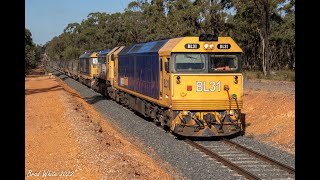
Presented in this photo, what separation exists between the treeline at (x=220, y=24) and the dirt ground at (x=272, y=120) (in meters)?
22.2

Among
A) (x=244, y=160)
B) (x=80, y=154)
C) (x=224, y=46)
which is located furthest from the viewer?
(x=224, y=46)

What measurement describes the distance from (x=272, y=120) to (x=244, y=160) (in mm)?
6663

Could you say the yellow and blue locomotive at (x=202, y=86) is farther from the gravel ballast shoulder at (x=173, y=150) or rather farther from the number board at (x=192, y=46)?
the gravel ballast shoulder at (x=173, y=150)

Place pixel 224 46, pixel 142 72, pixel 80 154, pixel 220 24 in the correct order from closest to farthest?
pixel 80 154 → pixel 224 46 → pixel 142 72 → pixel 220 24

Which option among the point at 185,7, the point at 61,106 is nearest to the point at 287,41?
the point at 185,7

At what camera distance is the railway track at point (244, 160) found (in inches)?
413

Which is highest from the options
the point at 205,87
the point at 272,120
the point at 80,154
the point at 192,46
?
the point at 192,46

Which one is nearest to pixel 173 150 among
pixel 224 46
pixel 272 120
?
pixel 224 46

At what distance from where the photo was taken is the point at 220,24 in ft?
178

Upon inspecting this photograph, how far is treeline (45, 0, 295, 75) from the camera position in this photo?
173ft

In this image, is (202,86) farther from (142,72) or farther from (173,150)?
(142,72)

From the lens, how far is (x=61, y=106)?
999 inches

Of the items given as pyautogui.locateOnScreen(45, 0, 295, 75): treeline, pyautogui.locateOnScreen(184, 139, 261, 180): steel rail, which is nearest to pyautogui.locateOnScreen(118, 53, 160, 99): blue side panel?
pyautogui.locateOnScreen(184, 139, 261, 180): steel rail
